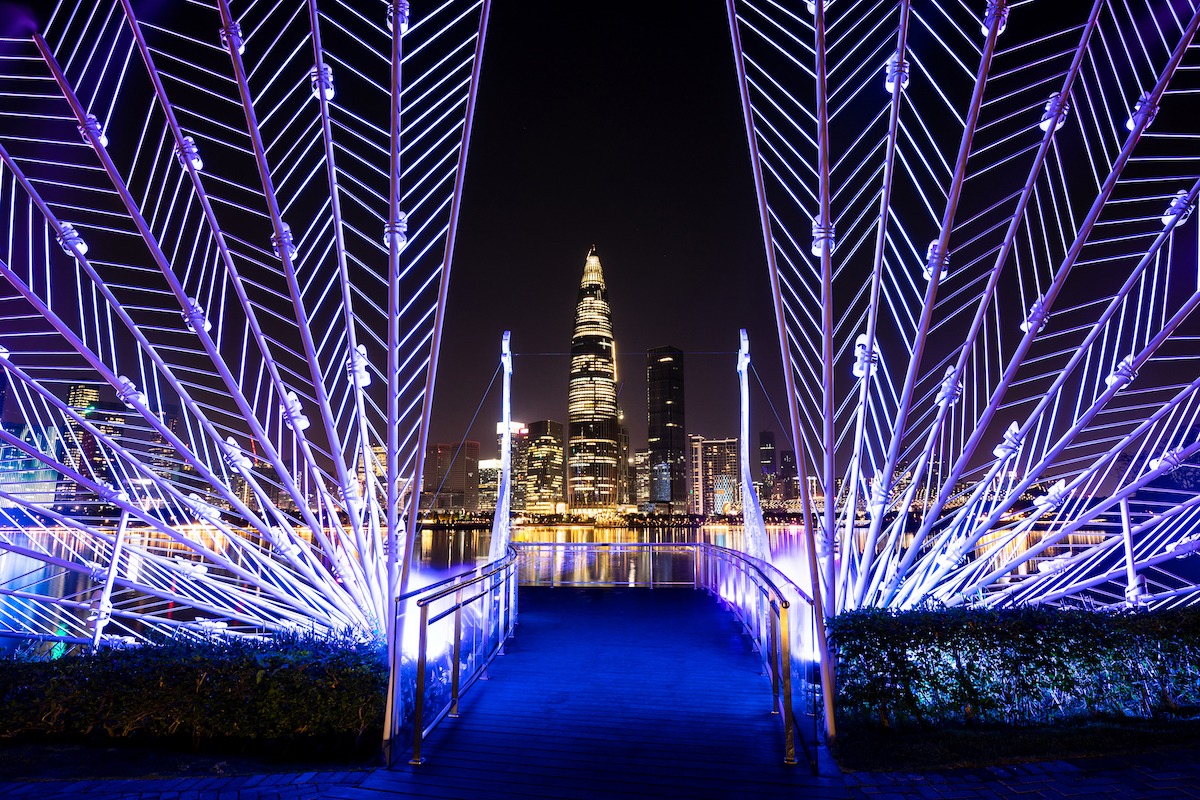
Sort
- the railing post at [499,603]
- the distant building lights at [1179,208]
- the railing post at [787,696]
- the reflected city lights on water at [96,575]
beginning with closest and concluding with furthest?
the railing post at [787,696]
the distant building lights at [1179,208]
the reflected city lights on water at [96,575]
the railing post at [499,603]

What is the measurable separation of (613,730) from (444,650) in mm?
1990

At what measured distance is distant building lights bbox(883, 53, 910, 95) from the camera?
662 cm

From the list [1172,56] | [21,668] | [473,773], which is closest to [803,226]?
[1172,56]

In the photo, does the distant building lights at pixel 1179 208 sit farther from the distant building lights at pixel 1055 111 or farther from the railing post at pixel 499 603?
the railing post at pixel 499 603

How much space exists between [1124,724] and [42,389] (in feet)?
36.1

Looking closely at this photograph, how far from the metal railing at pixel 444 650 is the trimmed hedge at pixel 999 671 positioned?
143 inches

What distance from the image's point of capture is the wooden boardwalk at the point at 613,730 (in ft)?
18.3

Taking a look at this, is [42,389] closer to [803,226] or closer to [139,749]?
[139,749]

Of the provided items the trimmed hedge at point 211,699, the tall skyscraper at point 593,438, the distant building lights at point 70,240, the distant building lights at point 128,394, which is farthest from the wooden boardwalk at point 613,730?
the tall skyscraper at point 593,438

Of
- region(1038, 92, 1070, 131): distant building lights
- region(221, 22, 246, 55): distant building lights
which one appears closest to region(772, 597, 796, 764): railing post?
region(1038, 92, 1070, 131): distant building lights

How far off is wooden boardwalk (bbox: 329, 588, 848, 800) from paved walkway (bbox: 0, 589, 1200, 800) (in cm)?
2

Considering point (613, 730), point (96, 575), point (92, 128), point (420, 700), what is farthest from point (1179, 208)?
point (96, 575)

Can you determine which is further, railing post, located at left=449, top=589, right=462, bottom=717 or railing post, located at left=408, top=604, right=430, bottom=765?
railing post, located at left=449, top=589, right=462, bottom=717

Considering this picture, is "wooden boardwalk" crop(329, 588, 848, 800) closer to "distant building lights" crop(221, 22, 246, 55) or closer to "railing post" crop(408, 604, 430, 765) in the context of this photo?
"railing post" crop(408, 604, 430, 765)
